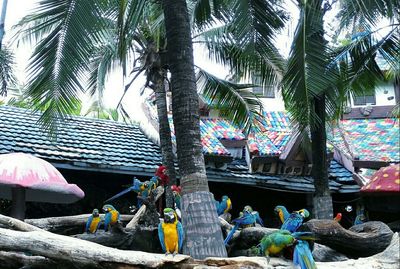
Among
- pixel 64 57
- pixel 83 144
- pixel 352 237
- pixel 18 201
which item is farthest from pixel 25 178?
pixel 83 144

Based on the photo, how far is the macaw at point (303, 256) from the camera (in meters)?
4.78

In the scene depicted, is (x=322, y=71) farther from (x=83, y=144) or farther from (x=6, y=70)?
(x=6, y=70)

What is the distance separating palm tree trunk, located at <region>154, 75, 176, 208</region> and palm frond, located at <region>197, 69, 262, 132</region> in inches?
42.4

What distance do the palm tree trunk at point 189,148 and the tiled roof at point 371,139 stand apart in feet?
22.8

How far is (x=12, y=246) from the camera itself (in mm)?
5398

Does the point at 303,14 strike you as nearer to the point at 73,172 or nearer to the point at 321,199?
the point at 321,199

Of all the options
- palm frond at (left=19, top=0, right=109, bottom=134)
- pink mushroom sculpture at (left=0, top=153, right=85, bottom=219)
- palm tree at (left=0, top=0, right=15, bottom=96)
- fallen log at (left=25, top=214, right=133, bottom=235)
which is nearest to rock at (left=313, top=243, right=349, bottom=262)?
pink mushroom sculpture at (left=0, top=153, right=85, bottom=219)

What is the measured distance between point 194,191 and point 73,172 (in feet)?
17.6

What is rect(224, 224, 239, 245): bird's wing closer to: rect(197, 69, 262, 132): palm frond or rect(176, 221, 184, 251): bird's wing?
rect(176, 221, 184, 251): bird's wing

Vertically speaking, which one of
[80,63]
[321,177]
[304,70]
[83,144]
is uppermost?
[80,63]

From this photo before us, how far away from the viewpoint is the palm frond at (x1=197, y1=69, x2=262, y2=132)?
1077 cm

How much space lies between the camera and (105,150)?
1115cm

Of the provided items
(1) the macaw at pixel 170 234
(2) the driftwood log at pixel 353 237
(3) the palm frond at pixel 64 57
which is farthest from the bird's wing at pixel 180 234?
(3) the palm frond at pixel 64 57

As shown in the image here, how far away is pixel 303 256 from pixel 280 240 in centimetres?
31
